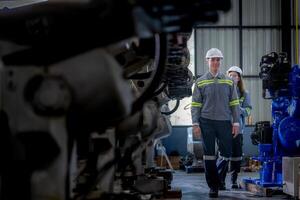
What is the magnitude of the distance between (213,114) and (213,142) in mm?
322

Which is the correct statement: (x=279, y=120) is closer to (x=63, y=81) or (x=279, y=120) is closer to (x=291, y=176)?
(x=291, y=176)

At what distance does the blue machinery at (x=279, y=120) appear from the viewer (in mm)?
6207

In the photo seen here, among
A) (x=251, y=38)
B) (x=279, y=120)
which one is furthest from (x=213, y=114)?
(x=251, y=38)

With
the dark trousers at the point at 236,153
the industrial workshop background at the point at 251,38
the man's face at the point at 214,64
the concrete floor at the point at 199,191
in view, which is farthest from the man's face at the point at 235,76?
the industrial workshop background at the point at 251,38

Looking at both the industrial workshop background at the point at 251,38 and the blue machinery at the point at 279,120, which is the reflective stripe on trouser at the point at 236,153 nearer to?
the blue machinery at the point at 279,120

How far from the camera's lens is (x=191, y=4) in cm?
167

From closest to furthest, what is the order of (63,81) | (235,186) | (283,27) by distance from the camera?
(63,81)
(235,186)
(283,27)

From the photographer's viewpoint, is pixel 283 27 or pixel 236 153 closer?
pixel 236 153

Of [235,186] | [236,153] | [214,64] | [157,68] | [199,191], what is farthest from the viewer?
[235,186]

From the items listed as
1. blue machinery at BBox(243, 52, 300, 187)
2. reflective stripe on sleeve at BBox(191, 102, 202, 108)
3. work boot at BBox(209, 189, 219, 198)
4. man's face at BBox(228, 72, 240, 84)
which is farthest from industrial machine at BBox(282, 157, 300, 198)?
man's face at BBox(228, 72, 240, 84)

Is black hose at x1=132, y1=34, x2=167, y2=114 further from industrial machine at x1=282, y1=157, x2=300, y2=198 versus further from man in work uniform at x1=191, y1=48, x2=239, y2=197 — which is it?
man in work uniform at x1=191, y1=48, x2=239, y2=197

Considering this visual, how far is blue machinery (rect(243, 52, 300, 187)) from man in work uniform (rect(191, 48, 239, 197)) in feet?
1.39

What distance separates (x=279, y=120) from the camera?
21.3ft

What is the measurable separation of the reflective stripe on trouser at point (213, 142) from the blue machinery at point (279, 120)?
503 millimetres
